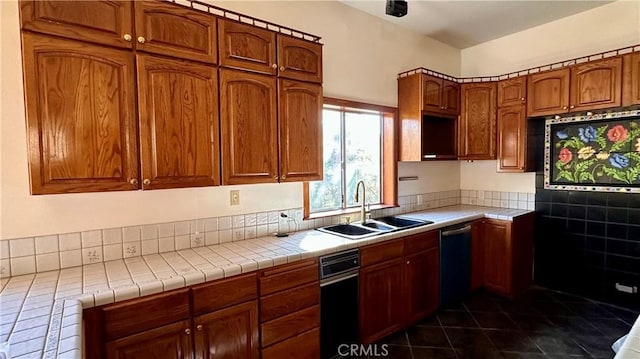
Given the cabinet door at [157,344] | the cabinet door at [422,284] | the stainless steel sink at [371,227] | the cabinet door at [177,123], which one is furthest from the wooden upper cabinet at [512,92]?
the cabinet door at [157,344]

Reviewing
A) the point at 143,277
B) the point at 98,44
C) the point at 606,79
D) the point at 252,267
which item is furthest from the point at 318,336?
the point at 606,79

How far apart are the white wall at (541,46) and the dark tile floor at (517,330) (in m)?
1.26

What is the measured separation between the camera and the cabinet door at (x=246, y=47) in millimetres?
1900

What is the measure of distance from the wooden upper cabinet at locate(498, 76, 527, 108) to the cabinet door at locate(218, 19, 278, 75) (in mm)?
2594

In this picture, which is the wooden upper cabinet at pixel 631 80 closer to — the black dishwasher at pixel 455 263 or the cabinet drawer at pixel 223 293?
the black dishwasher at pixel 455 263

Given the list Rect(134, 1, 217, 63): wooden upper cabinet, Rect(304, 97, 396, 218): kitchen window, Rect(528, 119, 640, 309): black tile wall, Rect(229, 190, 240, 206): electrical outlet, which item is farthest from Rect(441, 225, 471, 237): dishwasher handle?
Rect(134, 1, 217, 63): wooden upper cabinet

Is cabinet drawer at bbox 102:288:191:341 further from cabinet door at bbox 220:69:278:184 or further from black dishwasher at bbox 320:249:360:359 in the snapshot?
black dishwasher at bbox 320:249:360:359

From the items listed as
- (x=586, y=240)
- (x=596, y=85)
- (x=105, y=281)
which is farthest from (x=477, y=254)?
(x=105, y=281)

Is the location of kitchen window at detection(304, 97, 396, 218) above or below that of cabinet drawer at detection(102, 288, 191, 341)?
above

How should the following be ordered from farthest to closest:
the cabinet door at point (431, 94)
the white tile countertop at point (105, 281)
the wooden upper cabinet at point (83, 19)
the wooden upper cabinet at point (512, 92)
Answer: the wooden upper cabinet at point (512, 92) < the cabinet door at point (431, 94) < the wooden upper cabinet at point (83, 19) < the white tile countertop at point (105, 281)

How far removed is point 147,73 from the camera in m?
1.66

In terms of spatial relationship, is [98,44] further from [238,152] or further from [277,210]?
[277,210]

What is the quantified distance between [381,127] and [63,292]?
9.42 ft

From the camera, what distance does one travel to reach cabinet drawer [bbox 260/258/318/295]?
1.85m
